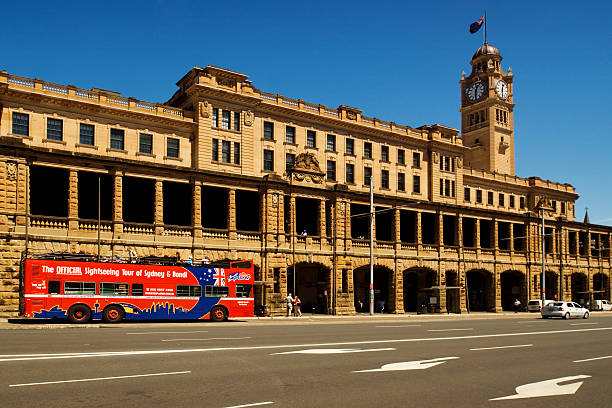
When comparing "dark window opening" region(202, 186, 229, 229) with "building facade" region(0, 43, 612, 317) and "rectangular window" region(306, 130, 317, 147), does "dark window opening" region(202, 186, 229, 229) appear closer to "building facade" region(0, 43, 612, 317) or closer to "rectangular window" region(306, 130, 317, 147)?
"building facade" region(0, 43, 612, 317)

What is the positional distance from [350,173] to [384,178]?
4.29 meters

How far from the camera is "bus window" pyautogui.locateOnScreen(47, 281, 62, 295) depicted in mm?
29078

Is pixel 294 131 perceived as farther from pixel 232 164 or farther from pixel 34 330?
pixel 34 330

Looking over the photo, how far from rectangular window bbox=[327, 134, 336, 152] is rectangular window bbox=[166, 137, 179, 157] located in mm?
14697

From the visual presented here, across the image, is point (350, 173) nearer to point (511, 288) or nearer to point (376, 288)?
point (376, 288)

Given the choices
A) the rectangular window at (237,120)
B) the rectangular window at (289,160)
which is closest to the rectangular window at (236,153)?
the rectangular window at (237,120)

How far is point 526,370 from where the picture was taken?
1465 cm

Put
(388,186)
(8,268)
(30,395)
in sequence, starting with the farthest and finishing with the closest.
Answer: (388,186)
(8,268)
(30,395)

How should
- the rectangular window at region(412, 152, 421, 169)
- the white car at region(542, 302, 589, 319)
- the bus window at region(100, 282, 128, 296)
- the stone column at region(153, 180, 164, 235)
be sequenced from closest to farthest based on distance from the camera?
1. the bus window at region(100, 282, 128, 296)
2. the stone column at region(153, 180, 164, 235)
3. the white car at region(542, 302, 589, 319)
4. the rectangular window at region(412, 152, 421, 169)

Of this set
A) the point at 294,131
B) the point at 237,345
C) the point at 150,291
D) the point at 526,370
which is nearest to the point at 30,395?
the point at 237,345

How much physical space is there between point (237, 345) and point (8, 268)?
22684mm

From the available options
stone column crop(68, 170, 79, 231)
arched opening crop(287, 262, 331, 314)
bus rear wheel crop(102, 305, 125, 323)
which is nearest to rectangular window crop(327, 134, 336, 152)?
arched opening crop(287, 262, 331, 314)

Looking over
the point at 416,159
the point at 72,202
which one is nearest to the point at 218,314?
the point at 72,202

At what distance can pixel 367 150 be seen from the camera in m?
58.0
